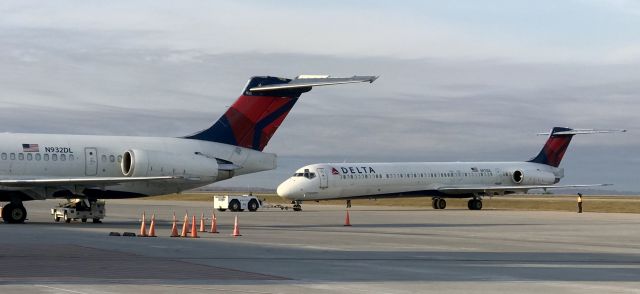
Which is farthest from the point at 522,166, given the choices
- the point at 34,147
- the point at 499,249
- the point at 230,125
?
the point at 499,249

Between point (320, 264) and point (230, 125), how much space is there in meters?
19.6

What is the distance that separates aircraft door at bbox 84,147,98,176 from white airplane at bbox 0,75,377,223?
0.03 metres

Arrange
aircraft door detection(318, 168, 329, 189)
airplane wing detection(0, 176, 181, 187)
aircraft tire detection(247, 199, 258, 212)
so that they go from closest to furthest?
airplane wing detection(0, 176, 181, 187) < aircraft door detection(318, 168, 329, 189) < aircraft tire detection(247, 199, 258, 212)

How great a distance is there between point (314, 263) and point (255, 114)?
19117mm

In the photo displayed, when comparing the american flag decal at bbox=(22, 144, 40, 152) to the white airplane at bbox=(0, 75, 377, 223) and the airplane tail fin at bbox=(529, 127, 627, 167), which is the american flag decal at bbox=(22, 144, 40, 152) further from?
the airplane tail fin at bbox=(529, 127, 627, 167)

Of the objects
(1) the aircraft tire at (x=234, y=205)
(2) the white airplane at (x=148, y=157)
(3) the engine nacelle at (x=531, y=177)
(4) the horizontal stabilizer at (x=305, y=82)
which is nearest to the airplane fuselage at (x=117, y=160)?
(2) the white airplane at (x=148, y=157)

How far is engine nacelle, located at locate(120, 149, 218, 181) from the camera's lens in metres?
34.9

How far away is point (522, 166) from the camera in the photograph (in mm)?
66625

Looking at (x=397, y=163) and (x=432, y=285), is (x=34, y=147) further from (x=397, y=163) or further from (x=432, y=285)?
(x=397, y=163)

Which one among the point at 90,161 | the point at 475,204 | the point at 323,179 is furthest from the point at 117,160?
the point at 475,204

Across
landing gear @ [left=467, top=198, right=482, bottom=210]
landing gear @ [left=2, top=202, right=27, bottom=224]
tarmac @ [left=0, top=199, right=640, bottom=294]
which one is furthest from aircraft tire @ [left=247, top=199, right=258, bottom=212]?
tarmac @ [left=0, top=199, right=640, bottom=294]

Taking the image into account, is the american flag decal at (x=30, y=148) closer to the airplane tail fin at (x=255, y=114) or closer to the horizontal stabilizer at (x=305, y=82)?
the airplane tail fin at (x=255, y=114)

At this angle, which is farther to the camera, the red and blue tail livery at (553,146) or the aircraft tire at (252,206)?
the red and blue tail livery at (553,146)

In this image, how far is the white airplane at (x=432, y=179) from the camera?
5544 cm
